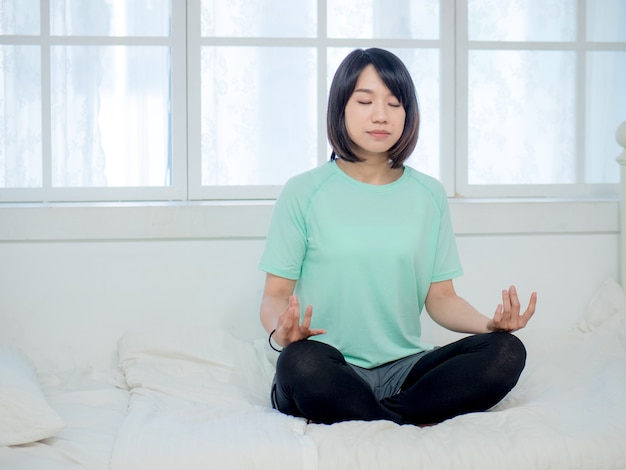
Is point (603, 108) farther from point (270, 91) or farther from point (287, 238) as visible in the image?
point (287, 238)

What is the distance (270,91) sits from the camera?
2564mm

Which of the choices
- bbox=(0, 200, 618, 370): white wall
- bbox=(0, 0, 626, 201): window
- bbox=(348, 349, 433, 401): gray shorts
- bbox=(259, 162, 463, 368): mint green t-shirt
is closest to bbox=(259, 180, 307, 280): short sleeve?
bbox=(259, 162, 463, 368): mint green t-shirt

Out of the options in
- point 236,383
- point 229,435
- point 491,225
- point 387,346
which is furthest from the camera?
point 491,225

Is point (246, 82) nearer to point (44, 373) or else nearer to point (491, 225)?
point (491, 225)

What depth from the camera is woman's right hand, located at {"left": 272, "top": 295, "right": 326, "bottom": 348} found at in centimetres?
153

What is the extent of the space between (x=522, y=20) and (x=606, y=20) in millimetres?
259

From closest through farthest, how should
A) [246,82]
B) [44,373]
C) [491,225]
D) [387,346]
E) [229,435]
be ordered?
1. [229,435]
2. [387,346]
3. [44,373]
4. [491,225]
5. [246,82]

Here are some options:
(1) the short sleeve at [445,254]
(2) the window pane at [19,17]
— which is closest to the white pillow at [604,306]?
(1) the short sleeve at [445,254]

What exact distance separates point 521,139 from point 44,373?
1.53 meters

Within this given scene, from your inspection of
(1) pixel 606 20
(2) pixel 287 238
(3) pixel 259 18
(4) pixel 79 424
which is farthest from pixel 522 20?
(4) pixel 79 424

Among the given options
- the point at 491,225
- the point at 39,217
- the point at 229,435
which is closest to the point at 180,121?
the point at 39,217

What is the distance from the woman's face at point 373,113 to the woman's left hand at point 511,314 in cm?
41

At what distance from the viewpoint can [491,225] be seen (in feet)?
7.72

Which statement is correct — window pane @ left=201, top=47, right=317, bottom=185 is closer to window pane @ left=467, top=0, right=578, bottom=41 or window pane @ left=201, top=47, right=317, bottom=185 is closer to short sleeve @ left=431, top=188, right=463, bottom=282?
window pane @ left=467, top=0, right=578, bottom=41
